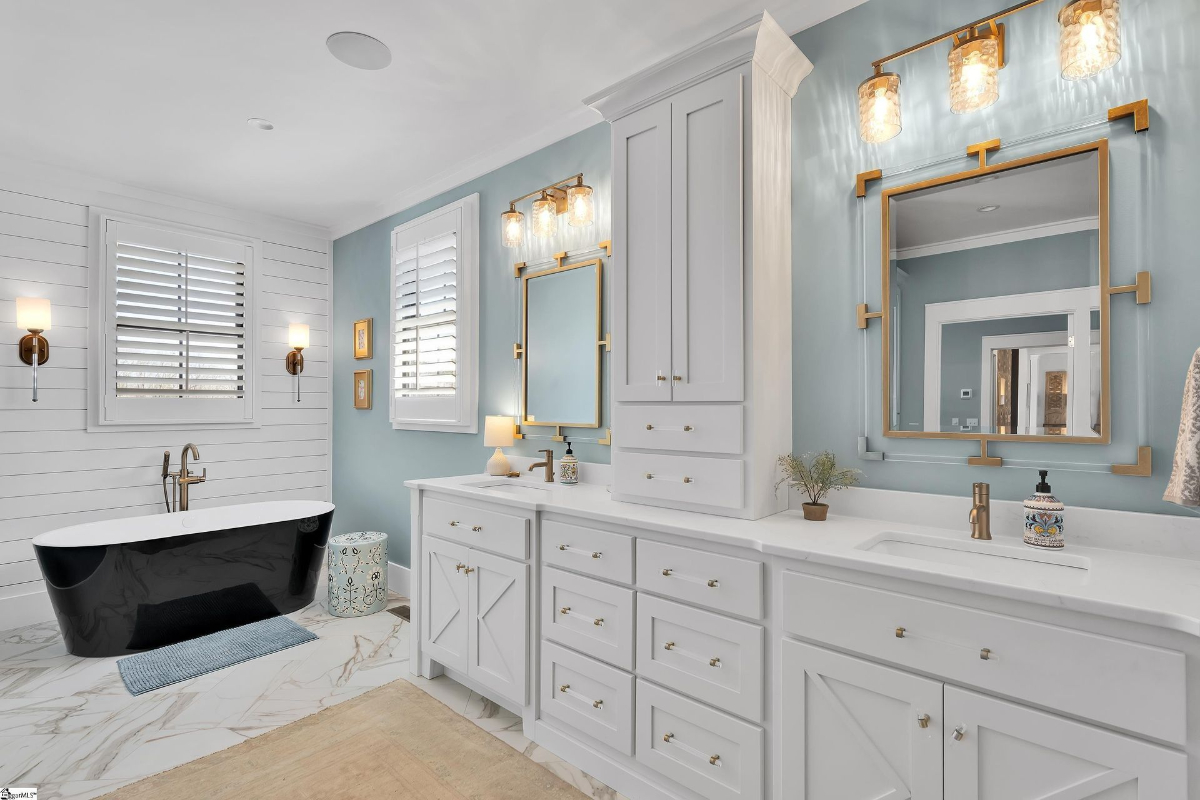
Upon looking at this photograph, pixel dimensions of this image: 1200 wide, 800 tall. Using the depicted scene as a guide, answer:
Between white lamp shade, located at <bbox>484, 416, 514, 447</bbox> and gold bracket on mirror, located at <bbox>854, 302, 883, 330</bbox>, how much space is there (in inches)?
70.8

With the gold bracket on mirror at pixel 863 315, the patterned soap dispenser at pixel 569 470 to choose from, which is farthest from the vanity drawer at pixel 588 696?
the gold bracket on mirror at pixel 863 315

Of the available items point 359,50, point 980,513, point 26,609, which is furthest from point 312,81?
→ point 26,609

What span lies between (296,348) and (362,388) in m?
0.65

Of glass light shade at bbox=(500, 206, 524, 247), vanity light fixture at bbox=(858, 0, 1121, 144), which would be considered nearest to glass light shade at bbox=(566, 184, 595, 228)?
glass light shade at bbox=(500, 206, 524, 247)

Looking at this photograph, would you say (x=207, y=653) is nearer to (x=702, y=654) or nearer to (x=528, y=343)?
(x=528, y=343)

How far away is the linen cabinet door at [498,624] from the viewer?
7.64ft

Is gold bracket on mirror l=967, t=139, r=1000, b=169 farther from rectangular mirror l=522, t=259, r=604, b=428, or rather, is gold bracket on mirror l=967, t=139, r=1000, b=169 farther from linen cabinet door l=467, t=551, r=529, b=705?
linen cabinet door l=467, t=551, r=529, b=705

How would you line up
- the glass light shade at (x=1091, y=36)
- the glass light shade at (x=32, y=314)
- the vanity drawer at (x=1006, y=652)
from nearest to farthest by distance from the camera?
the vanity drawer at (x=1006, y=652), the glass light shade at (x=1091, y=36), the glass light shade at (x=32, y=314)

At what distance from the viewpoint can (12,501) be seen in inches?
138

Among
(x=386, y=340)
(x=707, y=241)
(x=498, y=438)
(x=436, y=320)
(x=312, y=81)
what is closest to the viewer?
(x=707, y=241)

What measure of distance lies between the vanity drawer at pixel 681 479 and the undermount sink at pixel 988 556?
469 millimetres

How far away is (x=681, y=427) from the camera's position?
7.10 feet

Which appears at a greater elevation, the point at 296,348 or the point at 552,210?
the point at 552,210

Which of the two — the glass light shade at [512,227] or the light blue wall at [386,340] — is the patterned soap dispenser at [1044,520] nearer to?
the light blue wall at [386,340]
